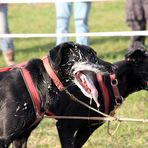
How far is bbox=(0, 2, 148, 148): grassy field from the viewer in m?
5.66

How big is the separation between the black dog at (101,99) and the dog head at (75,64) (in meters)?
0.42

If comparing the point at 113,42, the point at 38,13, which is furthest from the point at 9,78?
the point at 38,13

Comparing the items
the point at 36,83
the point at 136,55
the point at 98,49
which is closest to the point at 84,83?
the point at 36,83

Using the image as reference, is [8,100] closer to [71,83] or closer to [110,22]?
[71,83]

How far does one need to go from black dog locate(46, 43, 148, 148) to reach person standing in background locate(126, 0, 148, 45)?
4034 mm

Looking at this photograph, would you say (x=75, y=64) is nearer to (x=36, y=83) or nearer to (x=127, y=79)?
(x=36, y=83)

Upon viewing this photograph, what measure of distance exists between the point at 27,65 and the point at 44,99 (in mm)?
295

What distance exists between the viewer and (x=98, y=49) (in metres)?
10.9

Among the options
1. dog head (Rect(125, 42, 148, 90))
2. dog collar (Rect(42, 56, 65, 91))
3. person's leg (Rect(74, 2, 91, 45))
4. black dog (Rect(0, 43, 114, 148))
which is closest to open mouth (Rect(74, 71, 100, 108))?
black dog (Rect(0, 43, 114, 148))

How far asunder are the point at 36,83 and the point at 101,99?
749 millimetres

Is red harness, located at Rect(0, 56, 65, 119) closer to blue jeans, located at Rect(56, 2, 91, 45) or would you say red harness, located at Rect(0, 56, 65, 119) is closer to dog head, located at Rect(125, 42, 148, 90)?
dog head, located at Rect(125, 42, 148, 90)

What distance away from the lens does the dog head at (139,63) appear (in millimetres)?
5180

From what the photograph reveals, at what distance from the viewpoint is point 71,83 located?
4496 mm

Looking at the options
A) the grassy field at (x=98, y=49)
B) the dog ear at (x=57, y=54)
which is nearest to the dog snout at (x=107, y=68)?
the dog ear at (x=57, y=54)
